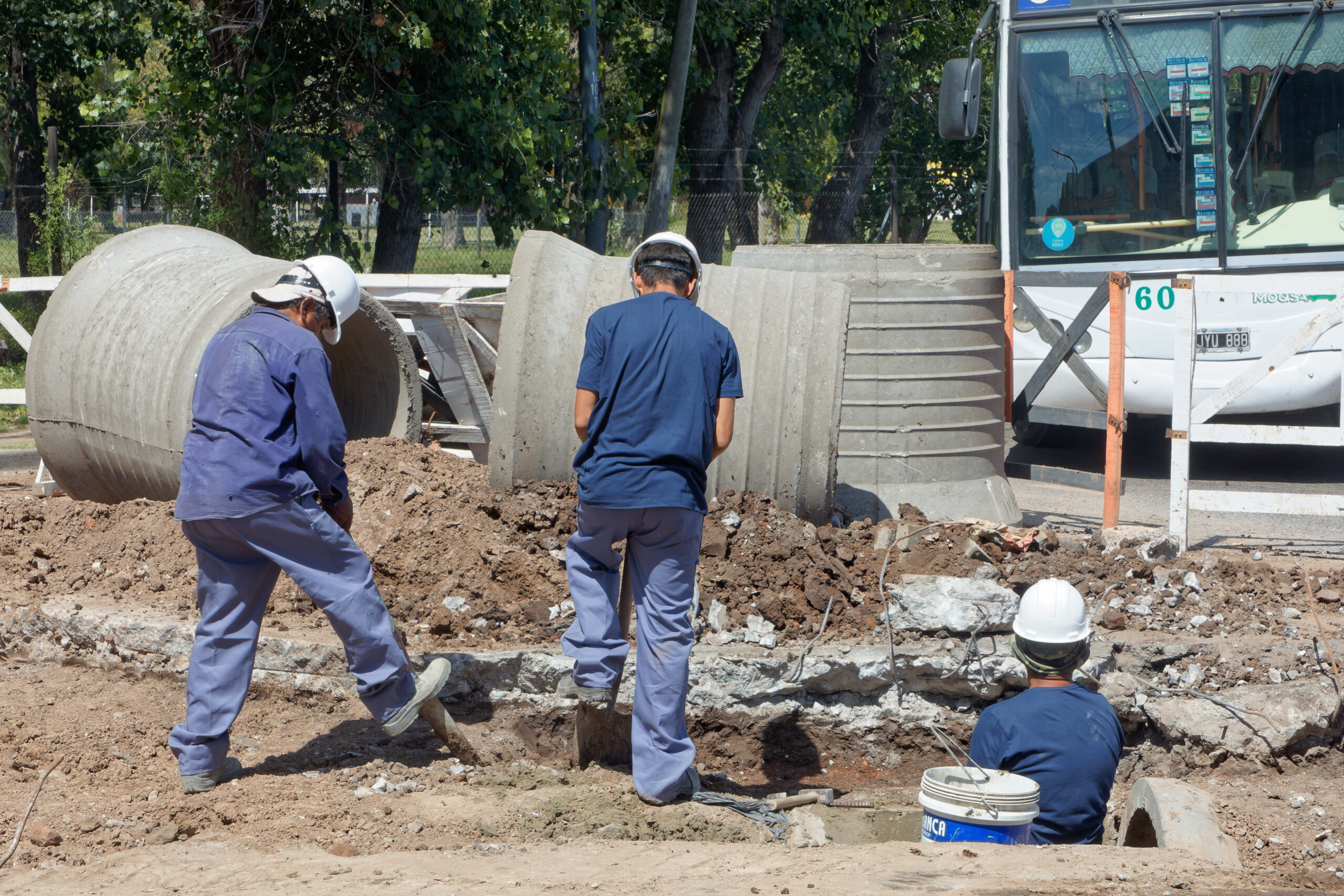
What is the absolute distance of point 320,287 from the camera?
3.84m

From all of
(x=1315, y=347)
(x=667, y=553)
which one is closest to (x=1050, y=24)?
(x=1315, y=347)

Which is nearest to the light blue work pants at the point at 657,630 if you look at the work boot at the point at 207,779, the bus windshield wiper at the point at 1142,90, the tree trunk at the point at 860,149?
the work boot at the point at 207,779

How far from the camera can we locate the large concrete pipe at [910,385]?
6320 mm

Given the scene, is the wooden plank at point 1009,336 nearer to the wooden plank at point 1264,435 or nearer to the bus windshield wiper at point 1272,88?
the wooden plank at point 1264,435

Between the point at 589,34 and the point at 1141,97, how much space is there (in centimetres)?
503

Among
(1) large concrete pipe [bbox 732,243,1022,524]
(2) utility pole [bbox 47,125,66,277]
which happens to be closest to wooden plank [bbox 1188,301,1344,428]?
(1) large concrete pipe [bbox 732,243,1022,524]

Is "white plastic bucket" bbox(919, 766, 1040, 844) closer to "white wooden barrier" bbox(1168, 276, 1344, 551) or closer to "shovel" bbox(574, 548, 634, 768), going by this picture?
"shovel" bbox(574, 548, 634, 768)

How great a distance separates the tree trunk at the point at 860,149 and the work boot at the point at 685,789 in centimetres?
1515

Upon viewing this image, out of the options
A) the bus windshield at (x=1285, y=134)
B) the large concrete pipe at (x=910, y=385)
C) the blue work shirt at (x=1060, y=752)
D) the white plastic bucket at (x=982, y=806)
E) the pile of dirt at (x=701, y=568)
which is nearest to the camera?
the white plastic bucket at (x=982, y=806)

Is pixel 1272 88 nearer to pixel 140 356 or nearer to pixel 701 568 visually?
pixel 701 568

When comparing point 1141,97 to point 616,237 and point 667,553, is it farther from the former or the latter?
point 616,237

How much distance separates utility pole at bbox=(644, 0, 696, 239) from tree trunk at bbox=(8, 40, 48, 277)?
23.2ft

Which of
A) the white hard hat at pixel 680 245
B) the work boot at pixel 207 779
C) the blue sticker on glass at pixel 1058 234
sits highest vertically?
the blue sticker on glass at pixel 1058 234

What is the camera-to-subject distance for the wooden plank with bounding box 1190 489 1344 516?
19.1 feet
